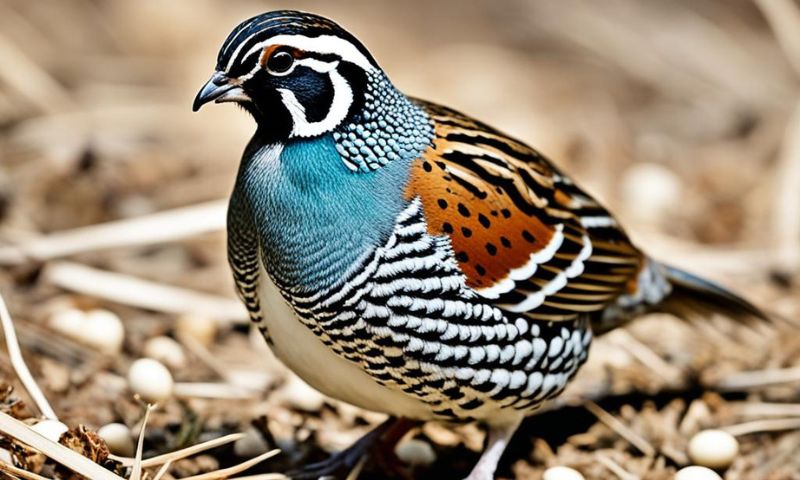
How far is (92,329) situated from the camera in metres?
4.90

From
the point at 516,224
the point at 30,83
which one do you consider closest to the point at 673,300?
the point at 516,224

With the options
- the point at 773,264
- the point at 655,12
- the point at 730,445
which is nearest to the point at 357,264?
the point at 730,445

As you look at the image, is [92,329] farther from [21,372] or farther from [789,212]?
[789,212]

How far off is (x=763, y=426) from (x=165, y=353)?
2526mm

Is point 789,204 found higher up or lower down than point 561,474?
higher up

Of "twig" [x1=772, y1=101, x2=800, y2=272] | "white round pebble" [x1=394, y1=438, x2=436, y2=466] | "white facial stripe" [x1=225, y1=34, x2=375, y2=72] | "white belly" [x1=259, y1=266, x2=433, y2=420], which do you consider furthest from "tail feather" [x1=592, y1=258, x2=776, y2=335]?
"white facial stripe" [x1=225, y1=34, x2=375, y2=72]

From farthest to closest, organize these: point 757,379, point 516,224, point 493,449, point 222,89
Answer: point 757,379 → point 493,449 → point 516,224 → point 222,89

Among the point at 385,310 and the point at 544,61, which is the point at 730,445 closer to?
the point at 385,310

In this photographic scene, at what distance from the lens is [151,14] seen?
8680mm

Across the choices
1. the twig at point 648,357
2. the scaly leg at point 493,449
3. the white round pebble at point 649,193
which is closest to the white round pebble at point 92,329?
the scaly leg at point 493,449

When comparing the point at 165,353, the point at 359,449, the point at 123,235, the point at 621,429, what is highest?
the point at 123,235

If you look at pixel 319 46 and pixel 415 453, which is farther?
pixel 415 453

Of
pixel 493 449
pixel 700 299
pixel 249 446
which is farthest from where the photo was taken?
pixel 700 299

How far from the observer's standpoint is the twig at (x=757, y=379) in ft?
15.8
